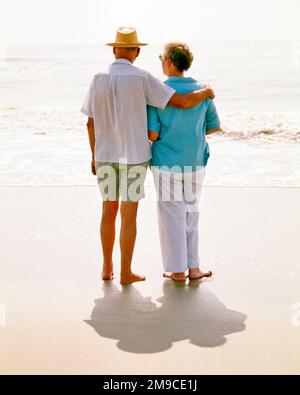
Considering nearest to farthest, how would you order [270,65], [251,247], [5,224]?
[251,247] < [5,224] < [270,65]

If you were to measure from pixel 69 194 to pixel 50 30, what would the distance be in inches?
2585

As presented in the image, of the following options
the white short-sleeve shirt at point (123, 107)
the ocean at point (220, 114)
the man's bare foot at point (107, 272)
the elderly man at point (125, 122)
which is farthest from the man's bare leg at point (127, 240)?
the ocean at point (220, 114)

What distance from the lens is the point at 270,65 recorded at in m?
36.4

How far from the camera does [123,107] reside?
3678 millimetres

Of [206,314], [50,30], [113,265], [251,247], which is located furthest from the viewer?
[50,30]

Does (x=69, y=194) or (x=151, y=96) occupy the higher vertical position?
(x=151, y=96)

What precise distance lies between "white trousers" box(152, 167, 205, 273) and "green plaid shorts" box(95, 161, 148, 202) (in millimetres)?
145

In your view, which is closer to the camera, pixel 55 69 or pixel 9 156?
pixel 9 156

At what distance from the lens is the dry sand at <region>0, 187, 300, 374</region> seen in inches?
113

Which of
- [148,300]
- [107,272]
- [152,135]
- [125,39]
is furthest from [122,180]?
[125,39]

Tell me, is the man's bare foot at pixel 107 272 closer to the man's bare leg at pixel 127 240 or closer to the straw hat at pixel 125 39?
the man's bare leg at pixel 127 240

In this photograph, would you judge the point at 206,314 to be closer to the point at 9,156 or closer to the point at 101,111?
the point at 101,111

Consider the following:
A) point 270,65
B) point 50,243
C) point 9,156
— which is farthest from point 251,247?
point 270,65

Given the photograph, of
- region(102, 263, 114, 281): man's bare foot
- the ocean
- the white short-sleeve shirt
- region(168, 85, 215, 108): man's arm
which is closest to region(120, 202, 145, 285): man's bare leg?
region(102, 263, 114, 281): man's bare foot
